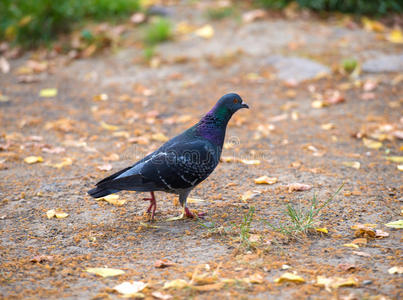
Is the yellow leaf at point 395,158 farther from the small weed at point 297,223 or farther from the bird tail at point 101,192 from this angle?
the bird tail at point 101,192

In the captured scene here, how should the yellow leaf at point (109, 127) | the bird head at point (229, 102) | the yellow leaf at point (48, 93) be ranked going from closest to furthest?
1. the bird head at point (229, 102)
2. the yellow leaf at point (109, 127)
3. the yellow leaf at point (48, 93)

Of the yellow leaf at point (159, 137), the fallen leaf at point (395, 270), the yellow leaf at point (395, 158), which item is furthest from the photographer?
the yellow leaf at point (159, 137)

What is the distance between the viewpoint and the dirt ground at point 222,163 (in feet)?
9.87

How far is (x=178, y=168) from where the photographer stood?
3.66 metres

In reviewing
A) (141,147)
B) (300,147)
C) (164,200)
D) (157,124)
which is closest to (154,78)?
(157,124)

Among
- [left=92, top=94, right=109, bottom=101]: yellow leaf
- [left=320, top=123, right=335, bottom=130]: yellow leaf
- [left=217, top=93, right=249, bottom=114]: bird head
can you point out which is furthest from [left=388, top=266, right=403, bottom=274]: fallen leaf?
[left=92, top=94, right=109, bottom=101]: yellow leaf

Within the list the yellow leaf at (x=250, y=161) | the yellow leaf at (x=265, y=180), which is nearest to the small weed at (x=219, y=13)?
the yellow leaf at (x=250, y=161)

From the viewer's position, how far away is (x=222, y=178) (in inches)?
181

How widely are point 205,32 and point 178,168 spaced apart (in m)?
5.07

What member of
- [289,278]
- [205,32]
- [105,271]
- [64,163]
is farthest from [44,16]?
[289,278]

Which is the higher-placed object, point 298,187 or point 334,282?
point 334,282

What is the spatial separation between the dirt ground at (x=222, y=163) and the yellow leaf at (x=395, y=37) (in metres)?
0.15

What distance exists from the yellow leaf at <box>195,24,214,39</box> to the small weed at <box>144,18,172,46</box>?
1.64 ft

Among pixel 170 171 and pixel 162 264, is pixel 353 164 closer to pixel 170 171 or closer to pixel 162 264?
pixel 170 171
